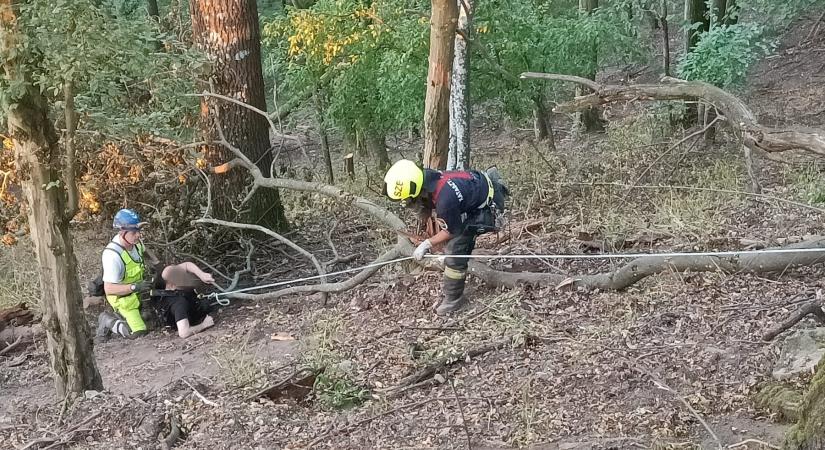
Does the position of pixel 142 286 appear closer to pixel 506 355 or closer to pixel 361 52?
pixel 506 355

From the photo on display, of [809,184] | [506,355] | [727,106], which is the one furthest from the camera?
[809,184]

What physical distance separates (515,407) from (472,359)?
84cm

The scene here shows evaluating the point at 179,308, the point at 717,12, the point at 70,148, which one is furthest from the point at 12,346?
the point at 717,12

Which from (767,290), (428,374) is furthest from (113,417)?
(767,290)

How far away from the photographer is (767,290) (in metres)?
5.38

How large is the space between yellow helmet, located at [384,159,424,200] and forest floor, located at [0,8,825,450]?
1043 millimetres

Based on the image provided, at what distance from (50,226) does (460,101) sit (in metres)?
4.75

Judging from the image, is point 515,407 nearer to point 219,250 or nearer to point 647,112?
point 219,250

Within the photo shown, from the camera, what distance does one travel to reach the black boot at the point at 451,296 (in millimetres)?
6168

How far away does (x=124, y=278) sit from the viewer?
7.04 meters

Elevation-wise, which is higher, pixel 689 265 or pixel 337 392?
pixel 689 265

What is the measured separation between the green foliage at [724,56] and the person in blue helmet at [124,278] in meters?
6.89

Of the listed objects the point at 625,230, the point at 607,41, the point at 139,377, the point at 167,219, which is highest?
the point at 607,41

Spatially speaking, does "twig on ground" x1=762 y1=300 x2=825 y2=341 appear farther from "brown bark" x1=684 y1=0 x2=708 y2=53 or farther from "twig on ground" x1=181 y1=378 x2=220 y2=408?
"brown bark" x1=684 y1=0 x2=708 y2=53
